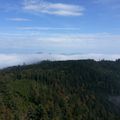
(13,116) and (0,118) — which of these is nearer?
(0,118)

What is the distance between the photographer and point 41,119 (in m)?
197

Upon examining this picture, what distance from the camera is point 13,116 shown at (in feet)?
635

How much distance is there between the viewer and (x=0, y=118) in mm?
181750

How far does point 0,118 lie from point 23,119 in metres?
18.6

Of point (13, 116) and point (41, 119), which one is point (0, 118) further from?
point (41, 119)

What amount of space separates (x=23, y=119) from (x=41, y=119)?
9.63 meters

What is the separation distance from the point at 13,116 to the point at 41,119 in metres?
15.0

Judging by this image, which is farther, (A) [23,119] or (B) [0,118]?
(A) [23,119]

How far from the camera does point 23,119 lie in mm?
197250

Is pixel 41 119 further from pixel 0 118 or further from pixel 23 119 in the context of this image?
pixel 0 118

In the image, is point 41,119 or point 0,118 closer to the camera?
point 0,118

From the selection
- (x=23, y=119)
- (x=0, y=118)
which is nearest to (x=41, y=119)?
(x=23, y=119)

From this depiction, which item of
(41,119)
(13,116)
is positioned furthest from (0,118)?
(41,119)
